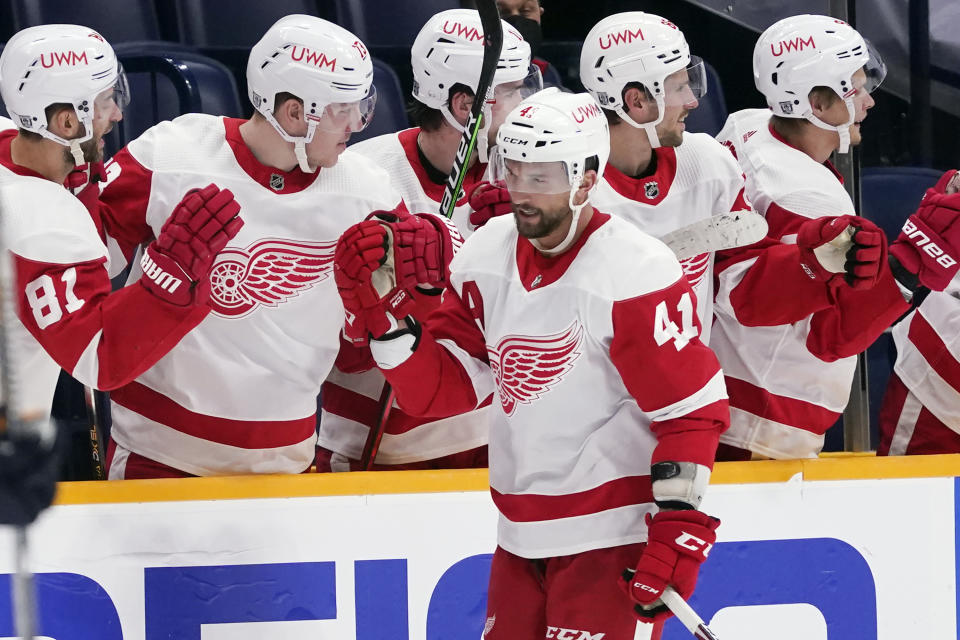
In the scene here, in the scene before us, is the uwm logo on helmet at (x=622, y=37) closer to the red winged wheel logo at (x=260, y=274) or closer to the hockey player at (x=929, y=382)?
the red winged wheel logo at (x=260, y=274)

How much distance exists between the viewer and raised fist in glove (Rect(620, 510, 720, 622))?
2.21 m

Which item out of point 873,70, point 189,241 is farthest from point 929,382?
point 189,241

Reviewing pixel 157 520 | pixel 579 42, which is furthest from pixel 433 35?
pixel 579 42

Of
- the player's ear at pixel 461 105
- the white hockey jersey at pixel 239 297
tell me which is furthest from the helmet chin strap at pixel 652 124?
the white hockey jersey at pixel 239 297

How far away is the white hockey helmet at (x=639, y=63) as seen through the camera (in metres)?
3.06

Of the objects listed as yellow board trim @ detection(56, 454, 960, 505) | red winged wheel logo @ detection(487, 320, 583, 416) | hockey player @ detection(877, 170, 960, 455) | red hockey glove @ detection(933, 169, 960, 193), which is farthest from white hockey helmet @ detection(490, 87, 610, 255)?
hockey player @ detection(877, 170, 960, 455)

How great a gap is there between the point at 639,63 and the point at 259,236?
2.92ft

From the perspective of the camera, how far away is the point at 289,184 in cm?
294

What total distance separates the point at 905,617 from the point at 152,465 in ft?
5.35

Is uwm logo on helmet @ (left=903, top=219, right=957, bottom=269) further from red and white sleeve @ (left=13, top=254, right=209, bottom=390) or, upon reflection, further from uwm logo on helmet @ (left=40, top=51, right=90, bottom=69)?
uwm logo on helmet @ (left=40, top=51, right=90, bottom=69)

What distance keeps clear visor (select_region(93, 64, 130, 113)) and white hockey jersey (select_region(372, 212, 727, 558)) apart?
82 cm

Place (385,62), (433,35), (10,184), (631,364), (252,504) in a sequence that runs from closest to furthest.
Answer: (631,364) < (10,184) < (252,504) < (433,35) < (385,62)

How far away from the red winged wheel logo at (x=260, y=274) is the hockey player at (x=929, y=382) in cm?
145

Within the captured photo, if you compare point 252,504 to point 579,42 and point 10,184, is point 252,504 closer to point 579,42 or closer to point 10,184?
point 10,184
